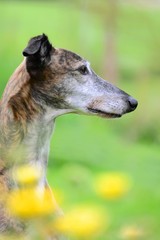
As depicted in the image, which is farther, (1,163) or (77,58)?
(77,58)

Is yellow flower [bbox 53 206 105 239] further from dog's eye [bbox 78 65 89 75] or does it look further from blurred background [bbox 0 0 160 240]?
dog's eye [bbox 78 65 89 75]

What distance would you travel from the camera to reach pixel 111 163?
1100cm

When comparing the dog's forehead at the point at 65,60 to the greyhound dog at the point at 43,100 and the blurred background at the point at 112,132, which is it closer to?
the greyhound dog at the point at 43,100

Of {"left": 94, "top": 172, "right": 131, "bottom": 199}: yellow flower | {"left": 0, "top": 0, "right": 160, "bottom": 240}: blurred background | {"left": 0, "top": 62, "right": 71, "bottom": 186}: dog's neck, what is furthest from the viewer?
{"left": 0, "top": 0, "right": 160, "bottom": 240}: blurred background

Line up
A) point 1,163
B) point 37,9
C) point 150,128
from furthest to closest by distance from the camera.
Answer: point 37,9 → point 150,128 → point 1,163

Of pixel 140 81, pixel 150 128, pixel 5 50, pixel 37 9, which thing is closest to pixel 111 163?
pixel 150 128

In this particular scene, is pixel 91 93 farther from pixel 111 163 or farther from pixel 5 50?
pixel 5 50

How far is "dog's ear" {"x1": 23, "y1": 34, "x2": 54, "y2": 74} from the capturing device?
5715mm

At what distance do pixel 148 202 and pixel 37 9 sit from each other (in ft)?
62.9

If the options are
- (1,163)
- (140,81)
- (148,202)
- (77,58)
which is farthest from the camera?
(140,81)

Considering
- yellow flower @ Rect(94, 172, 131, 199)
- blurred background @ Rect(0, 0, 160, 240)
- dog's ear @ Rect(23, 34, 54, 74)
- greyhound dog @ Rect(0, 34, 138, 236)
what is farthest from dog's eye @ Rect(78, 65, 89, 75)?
yellow flower @ Rect(94, 172, 131, 199)

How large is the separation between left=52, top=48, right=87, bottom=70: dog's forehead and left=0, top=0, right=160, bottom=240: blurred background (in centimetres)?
68

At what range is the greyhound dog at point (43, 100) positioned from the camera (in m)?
5.64

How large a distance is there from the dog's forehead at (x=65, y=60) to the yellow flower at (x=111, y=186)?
2616 millimetres
